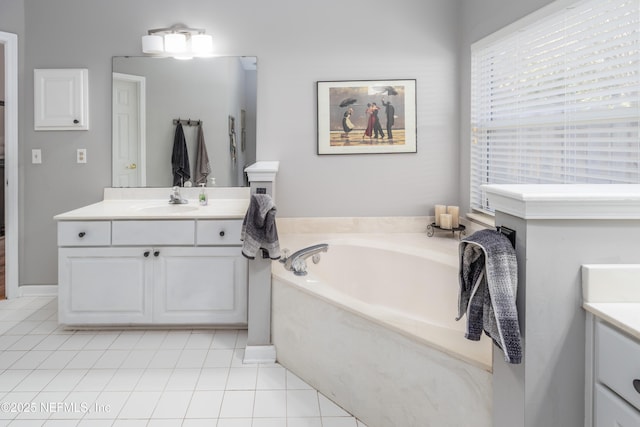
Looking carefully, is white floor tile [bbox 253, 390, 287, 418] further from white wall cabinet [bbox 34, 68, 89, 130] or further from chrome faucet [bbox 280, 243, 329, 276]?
white wall cabinet [bbox 34, 68, 89, 130]

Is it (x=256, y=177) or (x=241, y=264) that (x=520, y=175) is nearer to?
(x=256, y=177)

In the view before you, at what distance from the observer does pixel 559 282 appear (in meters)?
1.19

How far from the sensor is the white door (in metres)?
3.36

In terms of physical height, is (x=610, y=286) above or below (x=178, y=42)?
below

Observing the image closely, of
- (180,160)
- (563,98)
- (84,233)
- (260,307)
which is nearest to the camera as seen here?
(563,98)

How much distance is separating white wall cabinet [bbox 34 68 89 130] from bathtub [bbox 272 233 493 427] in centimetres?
179

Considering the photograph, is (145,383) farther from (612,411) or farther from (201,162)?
(612,411)

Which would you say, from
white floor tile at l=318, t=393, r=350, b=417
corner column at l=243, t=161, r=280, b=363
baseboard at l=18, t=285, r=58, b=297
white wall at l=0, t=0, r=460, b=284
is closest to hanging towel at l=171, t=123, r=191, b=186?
white wall at l=0, t=0, r=460, b=284

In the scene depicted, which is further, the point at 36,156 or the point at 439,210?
the point at 36,156

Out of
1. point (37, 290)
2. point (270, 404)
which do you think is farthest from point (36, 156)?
point (270, 404)

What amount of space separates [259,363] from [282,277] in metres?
0.49

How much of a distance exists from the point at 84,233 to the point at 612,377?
272 cm

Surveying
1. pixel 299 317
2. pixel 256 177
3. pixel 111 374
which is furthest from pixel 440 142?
pixel 111 374

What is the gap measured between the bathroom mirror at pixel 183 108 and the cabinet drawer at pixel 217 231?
66 cm
